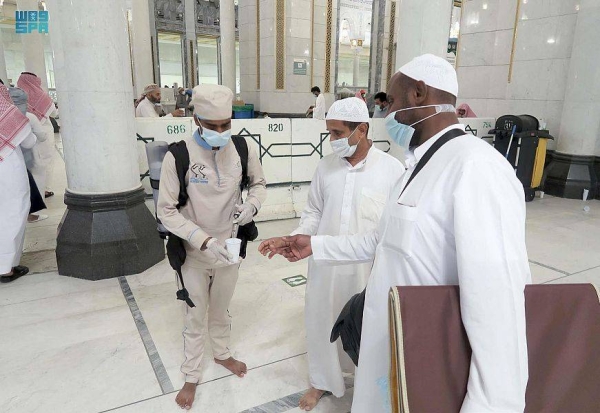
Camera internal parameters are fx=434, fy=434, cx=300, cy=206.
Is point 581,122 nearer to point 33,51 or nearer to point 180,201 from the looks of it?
point 180,201

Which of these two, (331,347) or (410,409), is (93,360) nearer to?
(331,347)

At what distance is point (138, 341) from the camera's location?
10.0 ft

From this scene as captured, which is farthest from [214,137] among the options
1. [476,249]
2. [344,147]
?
[476,249]

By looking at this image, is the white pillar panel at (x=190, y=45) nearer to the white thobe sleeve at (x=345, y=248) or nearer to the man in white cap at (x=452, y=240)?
the white thobe sleeve at (x=345, y=248)

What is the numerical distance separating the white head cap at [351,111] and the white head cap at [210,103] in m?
0.56

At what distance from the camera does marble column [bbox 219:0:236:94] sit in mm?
14125

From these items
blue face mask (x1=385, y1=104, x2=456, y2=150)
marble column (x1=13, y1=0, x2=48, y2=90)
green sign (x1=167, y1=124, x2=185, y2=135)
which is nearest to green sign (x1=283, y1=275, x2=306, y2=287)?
green sign (x1=167, y1=124, x2=185, y2=135)

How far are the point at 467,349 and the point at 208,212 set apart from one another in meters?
1.54

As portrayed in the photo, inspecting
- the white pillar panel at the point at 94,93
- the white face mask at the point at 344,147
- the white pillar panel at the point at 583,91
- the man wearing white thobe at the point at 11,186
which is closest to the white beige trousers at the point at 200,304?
the white face mask at the point at 344,147

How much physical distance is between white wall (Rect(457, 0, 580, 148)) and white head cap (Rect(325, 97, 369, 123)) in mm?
7676

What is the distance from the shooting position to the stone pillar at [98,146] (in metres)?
3.75

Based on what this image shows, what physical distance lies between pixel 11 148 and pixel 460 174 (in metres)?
4.11

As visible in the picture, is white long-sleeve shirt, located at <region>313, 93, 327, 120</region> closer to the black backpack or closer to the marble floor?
the marble floor

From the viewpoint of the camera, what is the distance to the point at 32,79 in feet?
20.7
